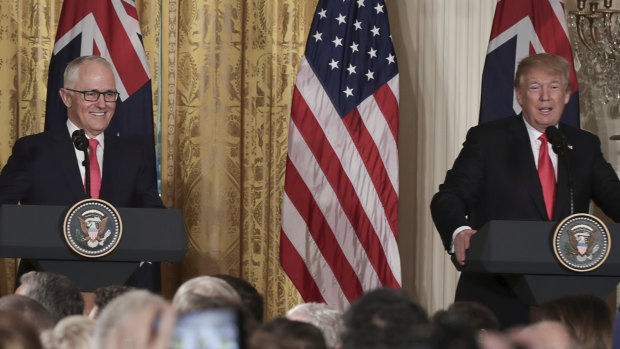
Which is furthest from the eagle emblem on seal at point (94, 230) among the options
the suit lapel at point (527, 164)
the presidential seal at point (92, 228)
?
the suit lapel at point (527, 164)

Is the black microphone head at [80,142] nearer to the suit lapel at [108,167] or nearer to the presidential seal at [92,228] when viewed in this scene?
the presidential seal at [92,228]

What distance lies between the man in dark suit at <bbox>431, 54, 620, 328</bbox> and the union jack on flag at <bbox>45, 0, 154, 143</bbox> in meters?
2.13

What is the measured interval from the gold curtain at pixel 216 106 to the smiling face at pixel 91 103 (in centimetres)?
185

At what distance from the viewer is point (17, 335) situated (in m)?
1.80

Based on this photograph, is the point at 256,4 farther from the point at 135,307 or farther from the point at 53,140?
the point at 135,307

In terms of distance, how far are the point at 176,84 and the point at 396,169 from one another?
1.54 m

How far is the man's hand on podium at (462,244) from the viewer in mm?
3955

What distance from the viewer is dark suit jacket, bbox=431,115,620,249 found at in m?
4.32

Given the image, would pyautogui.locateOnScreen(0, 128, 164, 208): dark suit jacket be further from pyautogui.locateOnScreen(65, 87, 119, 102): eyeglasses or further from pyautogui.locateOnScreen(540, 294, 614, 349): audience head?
pyautogui.locateOnScreen(540, 294, 614, 349): audience head

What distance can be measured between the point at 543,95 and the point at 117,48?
2.63m

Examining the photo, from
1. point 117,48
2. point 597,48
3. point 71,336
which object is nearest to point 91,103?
point 117,48

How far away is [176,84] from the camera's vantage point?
6.70 metres

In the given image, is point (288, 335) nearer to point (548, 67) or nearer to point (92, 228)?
point (92, 228)

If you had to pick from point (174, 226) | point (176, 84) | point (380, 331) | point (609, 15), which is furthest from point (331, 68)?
point (380, 331)
